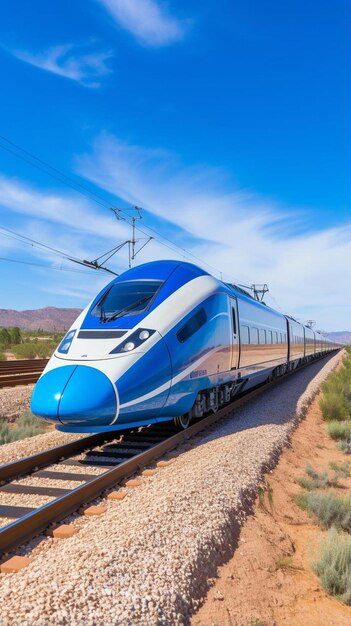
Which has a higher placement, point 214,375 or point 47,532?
point 214,375

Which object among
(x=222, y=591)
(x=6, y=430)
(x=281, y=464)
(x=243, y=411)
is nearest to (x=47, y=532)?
(x=222, y=591)

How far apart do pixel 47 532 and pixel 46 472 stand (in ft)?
6.66

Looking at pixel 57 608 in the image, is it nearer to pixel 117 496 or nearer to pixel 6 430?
pixel 117 496

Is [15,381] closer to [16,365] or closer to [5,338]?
[16,365]

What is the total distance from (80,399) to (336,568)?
389 centimetres

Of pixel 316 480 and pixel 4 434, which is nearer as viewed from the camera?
pixel 316 480

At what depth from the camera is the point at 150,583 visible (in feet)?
12.3

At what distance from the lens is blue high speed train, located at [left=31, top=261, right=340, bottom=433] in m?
7.19

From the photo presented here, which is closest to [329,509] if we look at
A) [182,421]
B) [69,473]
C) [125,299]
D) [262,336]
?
[69,473]

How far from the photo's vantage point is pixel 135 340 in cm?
783

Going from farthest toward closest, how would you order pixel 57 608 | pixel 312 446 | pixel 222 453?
pixel 312 446 → pixel 222 453 → pixel 57 608

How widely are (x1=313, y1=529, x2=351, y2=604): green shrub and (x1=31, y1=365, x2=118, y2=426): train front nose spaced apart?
11.3 ft

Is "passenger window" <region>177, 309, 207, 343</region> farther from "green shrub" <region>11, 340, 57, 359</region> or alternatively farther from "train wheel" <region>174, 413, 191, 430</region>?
"green shrub" <region>11, 340, 57, 359</region>

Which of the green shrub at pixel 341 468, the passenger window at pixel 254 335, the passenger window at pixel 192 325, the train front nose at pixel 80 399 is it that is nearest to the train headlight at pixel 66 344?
the train front nose at pixel 80 399
